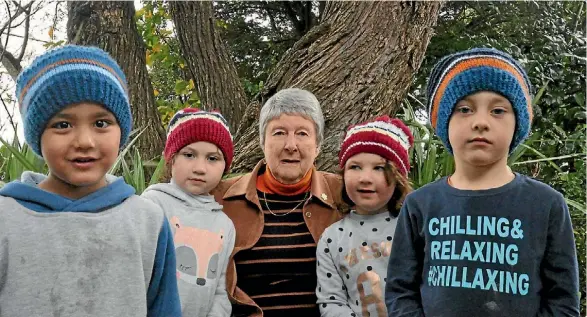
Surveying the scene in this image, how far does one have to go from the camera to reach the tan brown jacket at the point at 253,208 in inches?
100.0

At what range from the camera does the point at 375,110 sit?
12.8ft

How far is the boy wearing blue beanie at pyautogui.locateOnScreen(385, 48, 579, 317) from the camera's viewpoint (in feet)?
5.53

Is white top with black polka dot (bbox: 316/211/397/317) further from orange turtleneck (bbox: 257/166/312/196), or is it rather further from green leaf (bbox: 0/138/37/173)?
green leaf (bbox: 0/138/37/173)

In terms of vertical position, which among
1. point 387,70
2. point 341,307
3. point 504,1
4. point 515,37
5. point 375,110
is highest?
point 504,1

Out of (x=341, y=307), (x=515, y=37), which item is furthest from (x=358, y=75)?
(x=515, y=37)

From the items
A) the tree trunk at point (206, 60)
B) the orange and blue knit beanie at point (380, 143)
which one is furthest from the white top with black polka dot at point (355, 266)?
the tree trunk at point (206, 60)

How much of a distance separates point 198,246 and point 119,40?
3245 millimetres

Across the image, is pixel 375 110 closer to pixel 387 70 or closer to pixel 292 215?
pixel 387 70

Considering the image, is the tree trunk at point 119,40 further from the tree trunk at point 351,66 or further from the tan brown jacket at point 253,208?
the tan brown jacket at point 253,208

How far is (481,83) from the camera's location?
1.77 m

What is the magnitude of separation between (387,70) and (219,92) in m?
1.68

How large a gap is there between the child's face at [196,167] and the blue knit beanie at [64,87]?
0.66 m

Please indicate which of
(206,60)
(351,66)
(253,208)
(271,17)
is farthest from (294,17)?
(253,208)

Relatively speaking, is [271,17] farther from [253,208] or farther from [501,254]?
[501,254]
